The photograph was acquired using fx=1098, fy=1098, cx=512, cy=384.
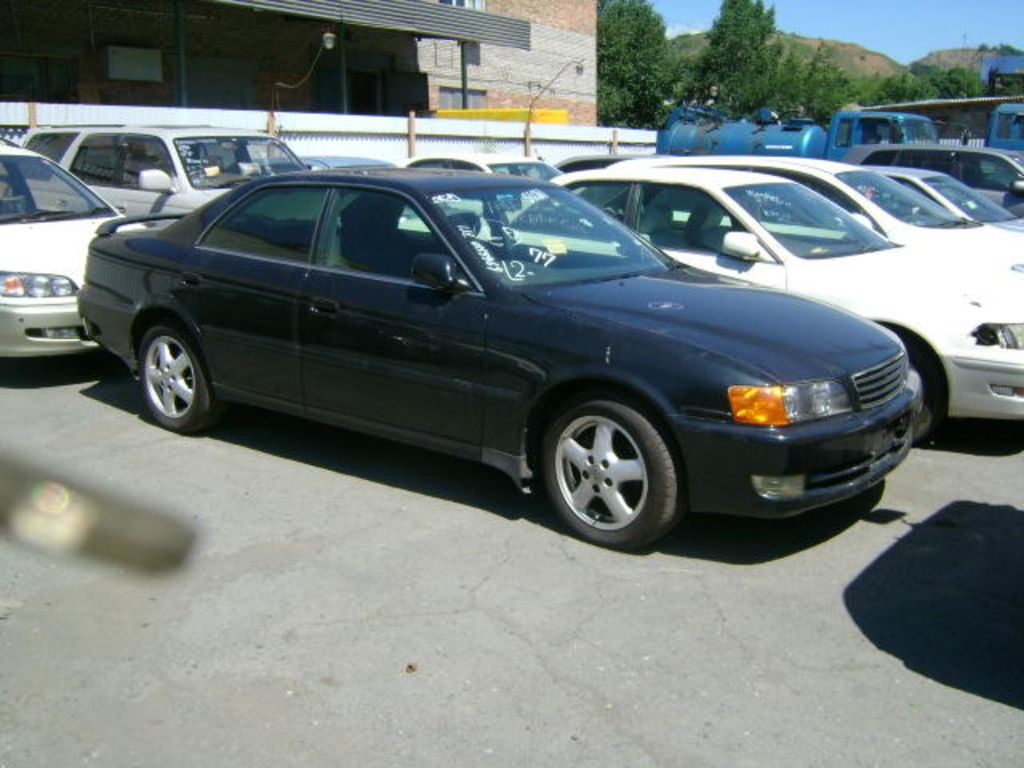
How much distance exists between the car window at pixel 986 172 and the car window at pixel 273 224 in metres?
11.2

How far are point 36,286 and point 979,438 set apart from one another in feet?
19.9

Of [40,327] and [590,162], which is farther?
[590,162]

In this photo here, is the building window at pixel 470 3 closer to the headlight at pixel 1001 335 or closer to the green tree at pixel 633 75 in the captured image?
the green tree at pixel 633 75

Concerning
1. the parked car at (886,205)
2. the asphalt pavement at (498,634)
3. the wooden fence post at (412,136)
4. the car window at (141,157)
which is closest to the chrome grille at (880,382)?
the asphalt pavement at (498,634)

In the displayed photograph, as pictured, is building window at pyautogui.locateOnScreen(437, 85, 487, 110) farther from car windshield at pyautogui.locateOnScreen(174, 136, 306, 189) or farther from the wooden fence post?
car windshield at pyautogui.locateOnScreen(174, 136, 306, 189)

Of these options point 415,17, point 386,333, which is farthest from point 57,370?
point 415,17

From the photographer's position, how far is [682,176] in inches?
286

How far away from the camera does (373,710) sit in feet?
11.4

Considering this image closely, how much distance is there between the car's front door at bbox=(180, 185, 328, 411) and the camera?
5664 mm

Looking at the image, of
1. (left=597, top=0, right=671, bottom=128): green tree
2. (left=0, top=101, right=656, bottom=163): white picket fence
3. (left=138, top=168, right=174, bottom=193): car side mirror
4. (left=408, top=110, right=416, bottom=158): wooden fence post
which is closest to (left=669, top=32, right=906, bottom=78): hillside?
(left=597, top=0, right=671, bottom=128): green tree

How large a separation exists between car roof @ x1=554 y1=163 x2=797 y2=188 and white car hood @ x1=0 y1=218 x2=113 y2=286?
3455mm

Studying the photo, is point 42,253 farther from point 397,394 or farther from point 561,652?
point 561,652

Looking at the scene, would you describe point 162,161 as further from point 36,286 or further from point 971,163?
point 971,163

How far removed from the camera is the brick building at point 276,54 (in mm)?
21297
